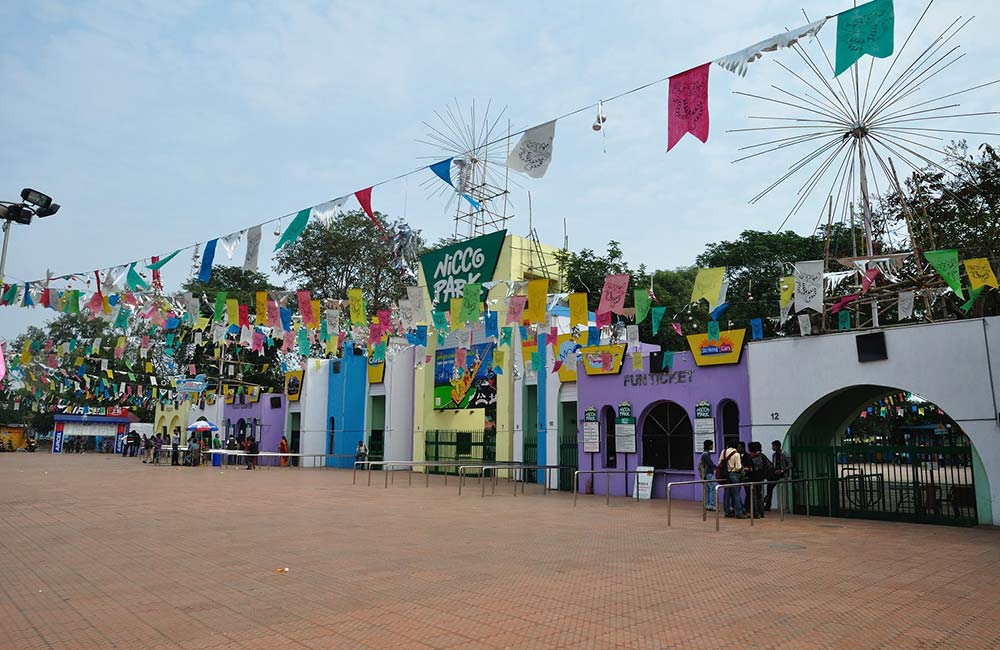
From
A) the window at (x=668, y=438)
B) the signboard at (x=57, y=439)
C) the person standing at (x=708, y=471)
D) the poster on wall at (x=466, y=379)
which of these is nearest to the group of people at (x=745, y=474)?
the person standing at (x=708, y=471)

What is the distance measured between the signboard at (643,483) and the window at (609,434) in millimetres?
1594

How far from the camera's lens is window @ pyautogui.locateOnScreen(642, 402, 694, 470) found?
1967 cm

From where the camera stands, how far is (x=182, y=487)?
19891mm

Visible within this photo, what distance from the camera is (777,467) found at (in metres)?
15.3

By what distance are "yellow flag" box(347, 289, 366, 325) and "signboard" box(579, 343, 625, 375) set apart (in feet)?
22.6

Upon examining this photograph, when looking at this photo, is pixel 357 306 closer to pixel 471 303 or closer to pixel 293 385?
pixel 471 303

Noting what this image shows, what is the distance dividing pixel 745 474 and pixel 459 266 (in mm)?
15008

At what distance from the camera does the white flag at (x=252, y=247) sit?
16547 millimetres

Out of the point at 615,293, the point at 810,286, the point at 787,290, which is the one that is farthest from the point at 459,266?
the point at 810,286

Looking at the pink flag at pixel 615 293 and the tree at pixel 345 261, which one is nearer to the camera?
the pink flag at pixel 615 293

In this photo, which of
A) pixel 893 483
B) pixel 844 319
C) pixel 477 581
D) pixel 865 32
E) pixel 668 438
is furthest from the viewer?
pixel 668 438

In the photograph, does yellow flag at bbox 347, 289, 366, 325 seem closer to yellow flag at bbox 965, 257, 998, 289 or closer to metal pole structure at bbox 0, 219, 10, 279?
metal pole structure at bbox 0, 219, 10, 279

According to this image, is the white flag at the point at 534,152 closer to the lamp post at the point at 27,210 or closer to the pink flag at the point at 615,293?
the pink flag at the point at 615,293

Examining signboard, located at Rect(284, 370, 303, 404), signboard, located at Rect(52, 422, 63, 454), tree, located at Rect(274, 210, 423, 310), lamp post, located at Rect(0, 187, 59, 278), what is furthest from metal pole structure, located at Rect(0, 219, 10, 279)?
signboard, located at Rect(52, 422, 63, 454)
